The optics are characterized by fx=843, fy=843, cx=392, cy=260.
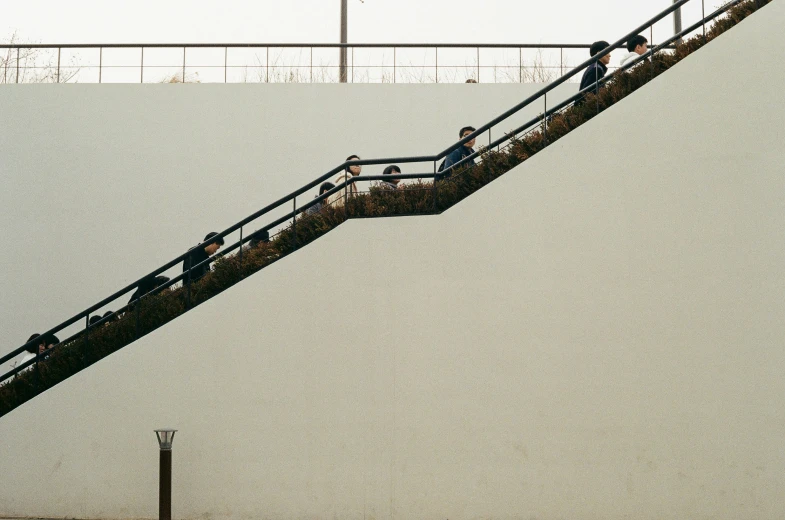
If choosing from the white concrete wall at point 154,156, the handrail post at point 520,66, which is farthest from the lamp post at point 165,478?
the handrail post at point 520,66

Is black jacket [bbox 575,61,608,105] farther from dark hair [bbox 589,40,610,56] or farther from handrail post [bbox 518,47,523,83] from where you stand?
handrail post [bbox 518,47,523,83]

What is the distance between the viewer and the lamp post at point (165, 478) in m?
8.30

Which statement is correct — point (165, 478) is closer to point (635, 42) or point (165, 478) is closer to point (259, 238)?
point (259, 238)

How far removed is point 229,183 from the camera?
41.8 ft

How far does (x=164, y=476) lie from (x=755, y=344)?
6.06 meters

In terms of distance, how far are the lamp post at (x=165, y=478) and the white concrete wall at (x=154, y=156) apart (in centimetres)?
472

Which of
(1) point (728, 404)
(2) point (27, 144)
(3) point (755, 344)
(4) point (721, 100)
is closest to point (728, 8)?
(4) point (721, 100)

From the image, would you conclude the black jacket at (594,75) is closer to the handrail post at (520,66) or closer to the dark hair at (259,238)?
the dark hair at (259,238)

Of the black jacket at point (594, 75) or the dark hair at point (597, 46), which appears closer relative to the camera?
the black jacket at point (594, 75)

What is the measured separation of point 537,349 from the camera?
344 inches

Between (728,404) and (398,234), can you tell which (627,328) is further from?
(398,234)

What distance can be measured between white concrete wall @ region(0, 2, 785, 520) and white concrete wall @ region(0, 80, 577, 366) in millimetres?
3912

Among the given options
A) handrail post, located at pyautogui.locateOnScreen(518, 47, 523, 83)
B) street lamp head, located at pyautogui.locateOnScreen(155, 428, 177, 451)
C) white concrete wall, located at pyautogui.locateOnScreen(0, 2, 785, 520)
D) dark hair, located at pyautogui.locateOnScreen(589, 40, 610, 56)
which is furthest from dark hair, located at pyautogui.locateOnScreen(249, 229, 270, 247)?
handrail post, located at pyautogui.locateOnScreen(518, 47, 523, 83)

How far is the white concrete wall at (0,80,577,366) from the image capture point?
1263 centimetres
